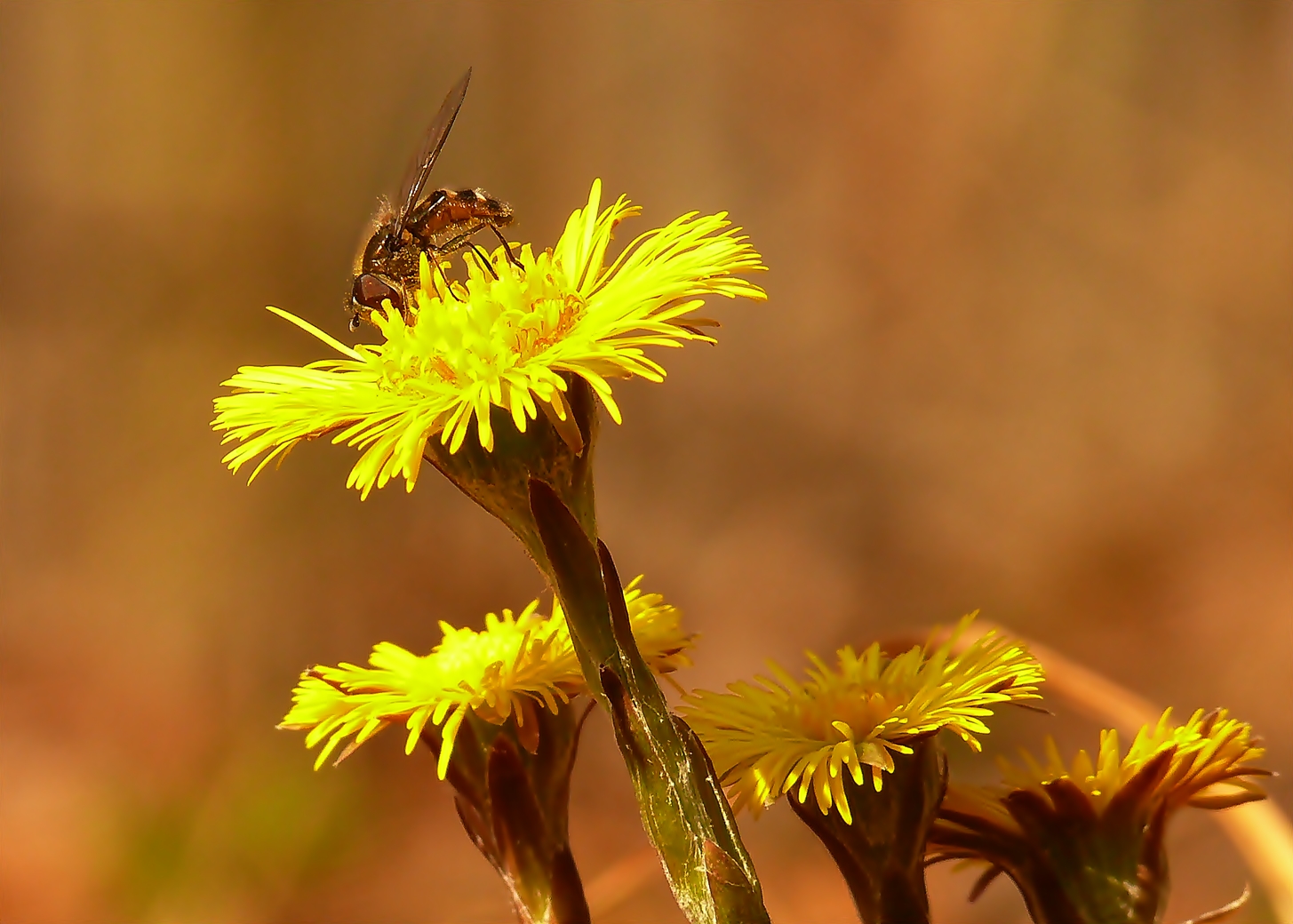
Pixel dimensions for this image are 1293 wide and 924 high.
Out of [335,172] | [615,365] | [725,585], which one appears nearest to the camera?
[615,365]

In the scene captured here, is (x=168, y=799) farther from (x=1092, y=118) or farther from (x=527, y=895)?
(x=1092, y=118)

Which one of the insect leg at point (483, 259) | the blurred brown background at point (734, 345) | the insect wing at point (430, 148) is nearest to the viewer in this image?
the insect leg at point (483, 259)

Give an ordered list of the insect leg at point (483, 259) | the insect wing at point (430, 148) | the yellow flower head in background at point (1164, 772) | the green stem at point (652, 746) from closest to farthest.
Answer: the green stem at point (652, 746) → the yellow flower head in background at point (1164, 772) → the insect leg at point (483, 259) → the insect wing at point (430, 148)

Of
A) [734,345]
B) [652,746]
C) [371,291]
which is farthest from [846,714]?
[734,345]

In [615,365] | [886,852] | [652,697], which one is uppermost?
[615,365]

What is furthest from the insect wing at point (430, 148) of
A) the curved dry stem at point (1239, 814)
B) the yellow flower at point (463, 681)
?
the curved dry stem at point (1239, 814)

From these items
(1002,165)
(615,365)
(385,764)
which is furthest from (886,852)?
(1002,165)

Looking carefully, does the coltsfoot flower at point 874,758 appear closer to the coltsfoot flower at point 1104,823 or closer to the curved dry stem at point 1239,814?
the coltsfoot flower at point 1104,823

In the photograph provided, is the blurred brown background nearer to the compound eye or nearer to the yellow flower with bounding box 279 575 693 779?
the compound eye
